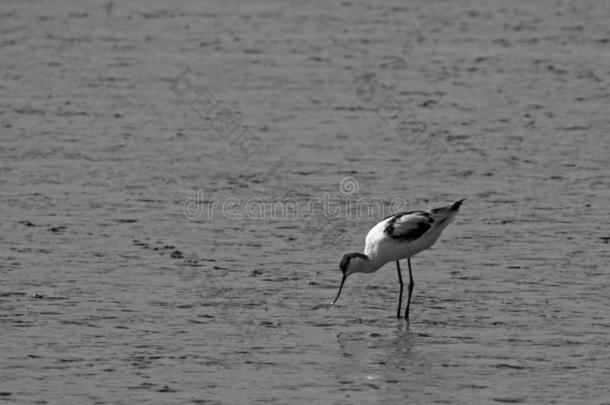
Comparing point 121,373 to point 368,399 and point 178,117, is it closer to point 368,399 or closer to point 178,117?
point 368,399

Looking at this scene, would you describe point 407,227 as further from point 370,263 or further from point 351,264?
point 351,264

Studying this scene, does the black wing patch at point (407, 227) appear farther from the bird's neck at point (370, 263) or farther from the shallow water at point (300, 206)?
the shallow water at point (300, 206)

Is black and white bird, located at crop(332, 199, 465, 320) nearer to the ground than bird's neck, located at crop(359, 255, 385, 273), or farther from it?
farther from it

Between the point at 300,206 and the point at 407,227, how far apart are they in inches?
154

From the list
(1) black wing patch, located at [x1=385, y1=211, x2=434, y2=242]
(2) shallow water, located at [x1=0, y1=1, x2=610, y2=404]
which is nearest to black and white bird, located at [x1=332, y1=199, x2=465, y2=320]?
(1) black wing patch, located at [x1=385, y1=211, x2=434, y2=242]

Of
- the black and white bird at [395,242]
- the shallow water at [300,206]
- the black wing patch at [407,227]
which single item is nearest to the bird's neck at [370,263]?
the black and white bird at [395,242]

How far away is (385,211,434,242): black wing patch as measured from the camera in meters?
14.0

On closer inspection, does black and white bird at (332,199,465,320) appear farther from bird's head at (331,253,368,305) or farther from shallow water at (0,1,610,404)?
shallow water at (0,1,610,404)

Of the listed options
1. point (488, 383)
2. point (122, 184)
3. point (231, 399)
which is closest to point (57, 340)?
point (231, 399)

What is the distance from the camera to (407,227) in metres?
14.0

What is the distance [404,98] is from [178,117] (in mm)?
3971

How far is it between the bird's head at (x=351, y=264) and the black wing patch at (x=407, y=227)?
37cm

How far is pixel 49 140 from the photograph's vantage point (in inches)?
827

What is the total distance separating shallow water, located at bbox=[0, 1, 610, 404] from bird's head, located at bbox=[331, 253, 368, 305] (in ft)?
1.20
